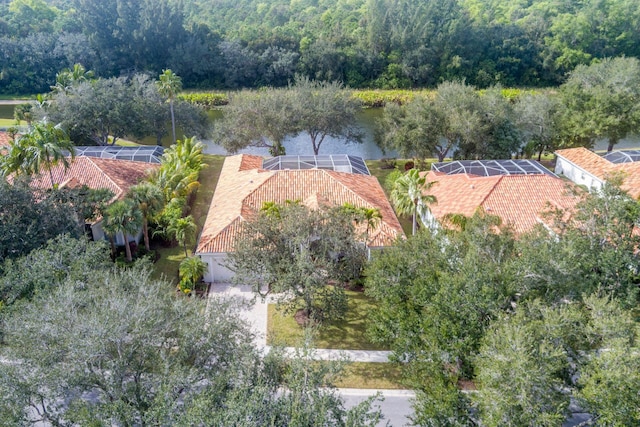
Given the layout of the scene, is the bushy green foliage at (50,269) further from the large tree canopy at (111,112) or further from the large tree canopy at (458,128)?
the large tree canopy at (458,128)

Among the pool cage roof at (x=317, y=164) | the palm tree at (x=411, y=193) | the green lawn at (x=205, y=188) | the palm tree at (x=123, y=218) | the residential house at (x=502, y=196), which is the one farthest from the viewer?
the pool cage roof at (x=317, y=164)

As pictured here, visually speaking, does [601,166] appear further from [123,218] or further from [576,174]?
[123,218]

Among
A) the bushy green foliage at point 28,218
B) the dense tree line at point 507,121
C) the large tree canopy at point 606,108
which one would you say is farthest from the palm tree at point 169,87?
the large tree canopy at point 606,108

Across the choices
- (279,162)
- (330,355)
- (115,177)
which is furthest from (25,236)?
(279,162)

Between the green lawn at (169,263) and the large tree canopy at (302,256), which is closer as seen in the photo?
the large tree canopy at (302,256)

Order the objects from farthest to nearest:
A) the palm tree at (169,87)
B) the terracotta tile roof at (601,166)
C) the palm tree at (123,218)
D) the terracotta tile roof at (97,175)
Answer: the palm tree at (169,87), the terracotta tile roof at (601,166), the terracotta tile roof at (97,175), the palm tree at (123,218)

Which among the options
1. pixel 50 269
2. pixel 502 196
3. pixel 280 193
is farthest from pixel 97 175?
pixel 502 196
